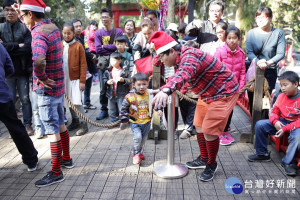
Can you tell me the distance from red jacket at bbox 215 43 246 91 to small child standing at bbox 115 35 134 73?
1723 mm

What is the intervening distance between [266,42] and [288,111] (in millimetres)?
1395

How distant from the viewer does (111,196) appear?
9.76 ft

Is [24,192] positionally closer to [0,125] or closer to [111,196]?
[111,196]

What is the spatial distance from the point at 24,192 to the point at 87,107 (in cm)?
372

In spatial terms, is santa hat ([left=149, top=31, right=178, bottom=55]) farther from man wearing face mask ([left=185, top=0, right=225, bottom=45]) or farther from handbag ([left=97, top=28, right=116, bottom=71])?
handbag ([left=97, top=28, right=116, bottom=71])

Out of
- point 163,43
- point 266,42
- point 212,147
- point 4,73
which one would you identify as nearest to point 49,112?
point 4,73

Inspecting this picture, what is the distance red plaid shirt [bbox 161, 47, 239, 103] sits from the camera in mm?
2691

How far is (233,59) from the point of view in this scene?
14.0ft

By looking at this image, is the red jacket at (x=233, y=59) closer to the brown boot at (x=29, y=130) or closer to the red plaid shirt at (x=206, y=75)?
the red plaid shirt at (x=206, y=75)

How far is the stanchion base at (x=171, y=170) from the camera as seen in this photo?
11.0 ft

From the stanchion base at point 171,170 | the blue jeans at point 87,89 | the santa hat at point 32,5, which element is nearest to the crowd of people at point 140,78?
the santa hat at point 32,5

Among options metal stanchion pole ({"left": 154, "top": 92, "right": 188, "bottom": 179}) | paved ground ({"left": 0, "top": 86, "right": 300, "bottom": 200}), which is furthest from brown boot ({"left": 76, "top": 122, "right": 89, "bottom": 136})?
metal stanchion pole ({"left": 154, "top": 92, "right": 188, "bottom": 179})

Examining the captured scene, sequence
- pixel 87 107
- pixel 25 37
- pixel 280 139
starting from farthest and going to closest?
pixel 87 107, pixel 25 37, pixel 280 139

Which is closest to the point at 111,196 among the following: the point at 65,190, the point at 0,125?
the point at 65,190
